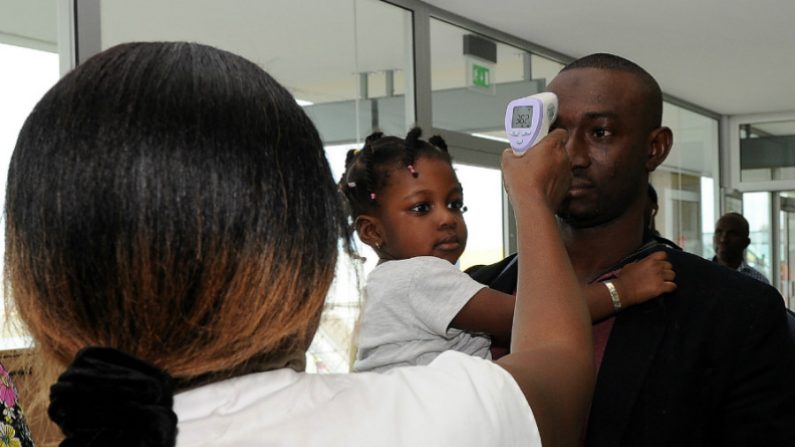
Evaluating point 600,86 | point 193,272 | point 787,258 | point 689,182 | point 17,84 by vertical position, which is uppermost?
point 17,84

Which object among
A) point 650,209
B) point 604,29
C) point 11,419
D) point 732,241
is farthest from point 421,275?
point 604,29

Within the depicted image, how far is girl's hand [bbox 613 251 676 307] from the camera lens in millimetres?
1397

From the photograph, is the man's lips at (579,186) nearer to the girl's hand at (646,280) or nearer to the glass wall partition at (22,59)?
the girl's hand at (646,280)

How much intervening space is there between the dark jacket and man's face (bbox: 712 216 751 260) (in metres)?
4.83

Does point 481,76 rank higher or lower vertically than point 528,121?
higher

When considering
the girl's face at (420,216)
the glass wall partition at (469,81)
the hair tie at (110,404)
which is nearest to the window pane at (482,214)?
the glass wall partition at (469,81)

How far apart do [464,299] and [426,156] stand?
0.79m

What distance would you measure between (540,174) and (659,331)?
45cm

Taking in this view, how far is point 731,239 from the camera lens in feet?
19.4

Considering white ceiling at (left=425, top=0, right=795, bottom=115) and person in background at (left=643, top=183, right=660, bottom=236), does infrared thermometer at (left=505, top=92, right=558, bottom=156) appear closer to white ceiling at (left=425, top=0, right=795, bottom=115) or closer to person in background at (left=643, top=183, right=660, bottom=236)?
person in background at (left=643, top=183, right=660, bottom=236)

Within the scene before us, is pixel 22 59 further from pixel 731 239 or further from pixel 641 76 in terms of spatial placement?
pixel 731 239

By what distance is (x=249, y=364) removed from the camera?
813mm

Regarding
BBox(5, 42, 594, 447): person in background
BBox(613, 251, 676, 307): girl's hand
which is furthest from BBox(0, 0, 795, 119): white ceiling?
BBox(5, 42, 594, 447): person in background

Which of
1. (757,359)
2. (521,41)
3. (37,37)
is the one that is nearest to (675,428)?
(757,359)
